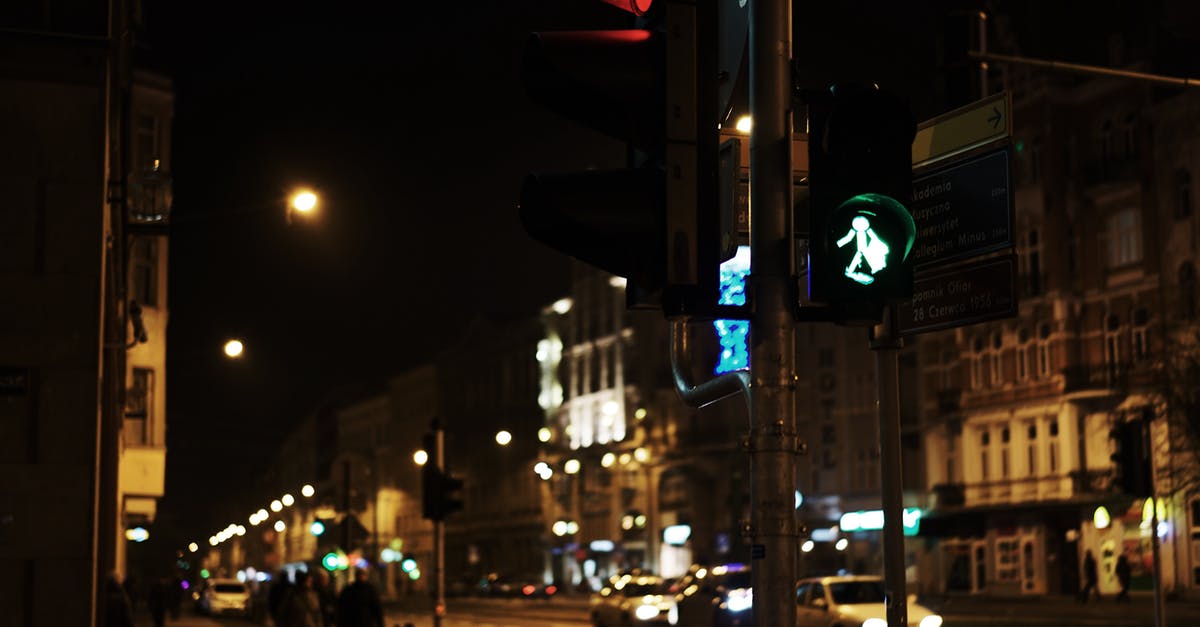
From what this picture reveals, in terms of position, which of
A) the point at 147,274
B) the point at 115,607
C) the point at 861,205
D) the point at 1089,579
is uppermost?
the point at 147,274

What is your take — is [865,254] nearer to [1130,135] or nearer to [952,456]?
[1130,135]

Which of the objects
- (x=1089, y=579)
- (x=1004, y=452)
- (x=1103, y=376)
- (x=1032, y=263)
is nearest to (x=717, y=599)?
(x=1089, y=579)

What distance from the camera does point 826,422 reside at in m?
76.8

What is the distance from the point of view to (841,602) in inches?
1171

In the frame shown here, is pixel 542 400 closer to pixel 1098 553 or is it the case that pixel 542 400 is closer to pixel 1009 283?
pixel 1098 553

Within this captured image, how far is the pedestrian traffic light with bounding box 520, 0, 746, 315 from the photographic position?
5316 millimetres

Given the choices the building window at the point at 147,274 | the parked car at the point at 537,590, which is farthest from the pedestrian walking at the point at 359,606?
the parked car at the point at 537,590

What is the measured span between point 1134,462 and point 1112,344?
4059 cm

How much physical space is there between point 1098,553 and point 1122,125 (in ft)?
48.4

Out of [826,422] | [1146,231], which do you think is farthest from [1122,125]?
[826,422]

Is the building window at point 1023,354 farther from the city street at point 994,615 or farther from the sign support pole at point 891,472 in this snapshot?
the sign support pole at point 891,472

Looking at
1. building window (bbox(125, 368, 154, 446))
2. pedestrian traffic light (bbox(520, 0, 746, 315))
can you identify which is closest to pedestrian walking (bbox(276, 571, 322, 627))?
pedestrian traffic light (bbox(520, 0, 746, 315))

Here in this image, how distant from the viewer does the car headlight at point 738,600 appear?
34281 mm

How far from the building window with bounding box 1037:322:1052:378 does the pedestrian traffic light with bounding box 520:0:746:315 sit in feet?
185
